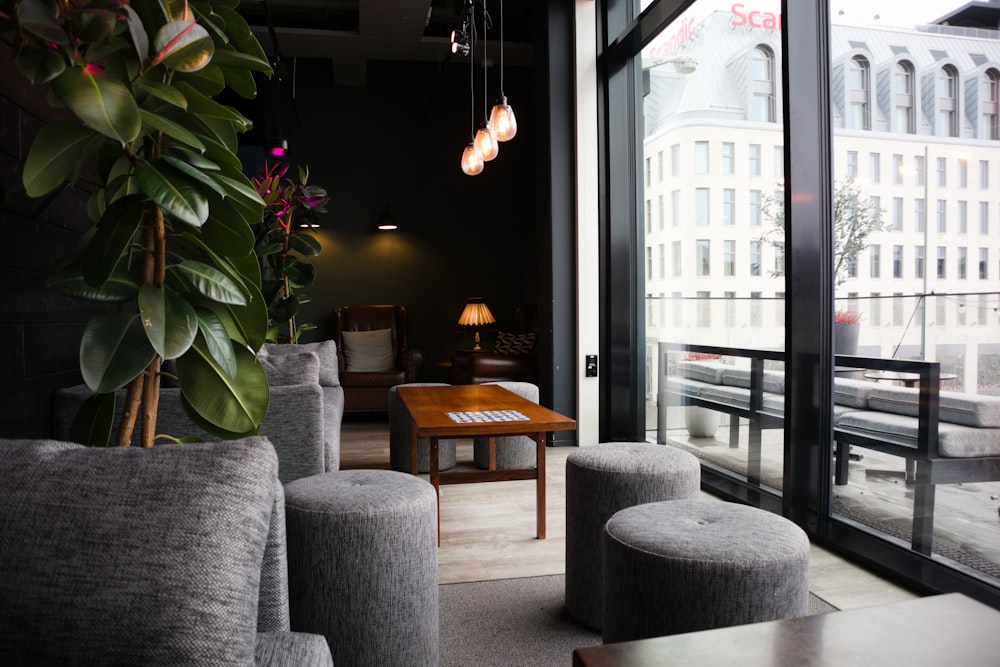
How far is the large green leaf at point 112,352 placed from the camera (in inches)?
54.1

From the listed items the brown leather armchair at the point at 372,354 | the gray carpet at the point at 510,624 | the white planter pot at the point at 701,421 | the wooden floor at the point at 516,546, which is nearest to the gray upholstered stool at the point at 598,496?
the gray carpet at the point at 510,624

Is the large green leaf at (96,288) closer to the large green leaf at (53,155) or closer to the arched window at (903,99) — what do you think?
the large green leaf at (53,155)

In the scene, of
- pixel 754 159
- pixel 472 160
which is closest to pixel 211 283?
pixel 472 160

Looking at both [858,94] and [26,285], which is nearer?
[26,285]

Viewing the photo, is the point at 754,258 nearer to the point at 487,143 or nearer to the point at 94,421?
the point at 487,143

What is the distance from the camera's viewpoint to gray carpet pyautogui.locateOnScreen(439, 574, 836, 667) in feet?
6.68

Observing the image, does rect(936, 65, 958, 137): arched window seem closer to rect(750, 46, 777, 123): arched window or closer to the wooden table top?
rect(750, 46, 777, 123): arched window

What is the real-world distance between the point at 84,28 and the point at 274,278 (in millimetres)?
3952

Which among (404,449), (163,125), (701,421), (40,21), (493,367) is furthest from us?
(493,367)

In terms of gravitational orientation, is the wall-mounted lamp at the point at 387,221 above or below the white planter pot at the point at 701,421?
above

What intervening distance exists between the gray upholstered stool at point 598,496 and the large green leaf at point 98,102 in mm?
1652

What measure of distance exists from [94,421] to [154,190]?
0.60 meters

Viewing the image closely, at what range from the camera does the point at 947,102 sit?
2443mm

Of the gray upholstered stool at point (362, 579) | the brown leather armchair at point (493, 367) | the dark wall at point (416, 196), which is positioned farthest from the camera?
the dark wall at point (416, 196)
